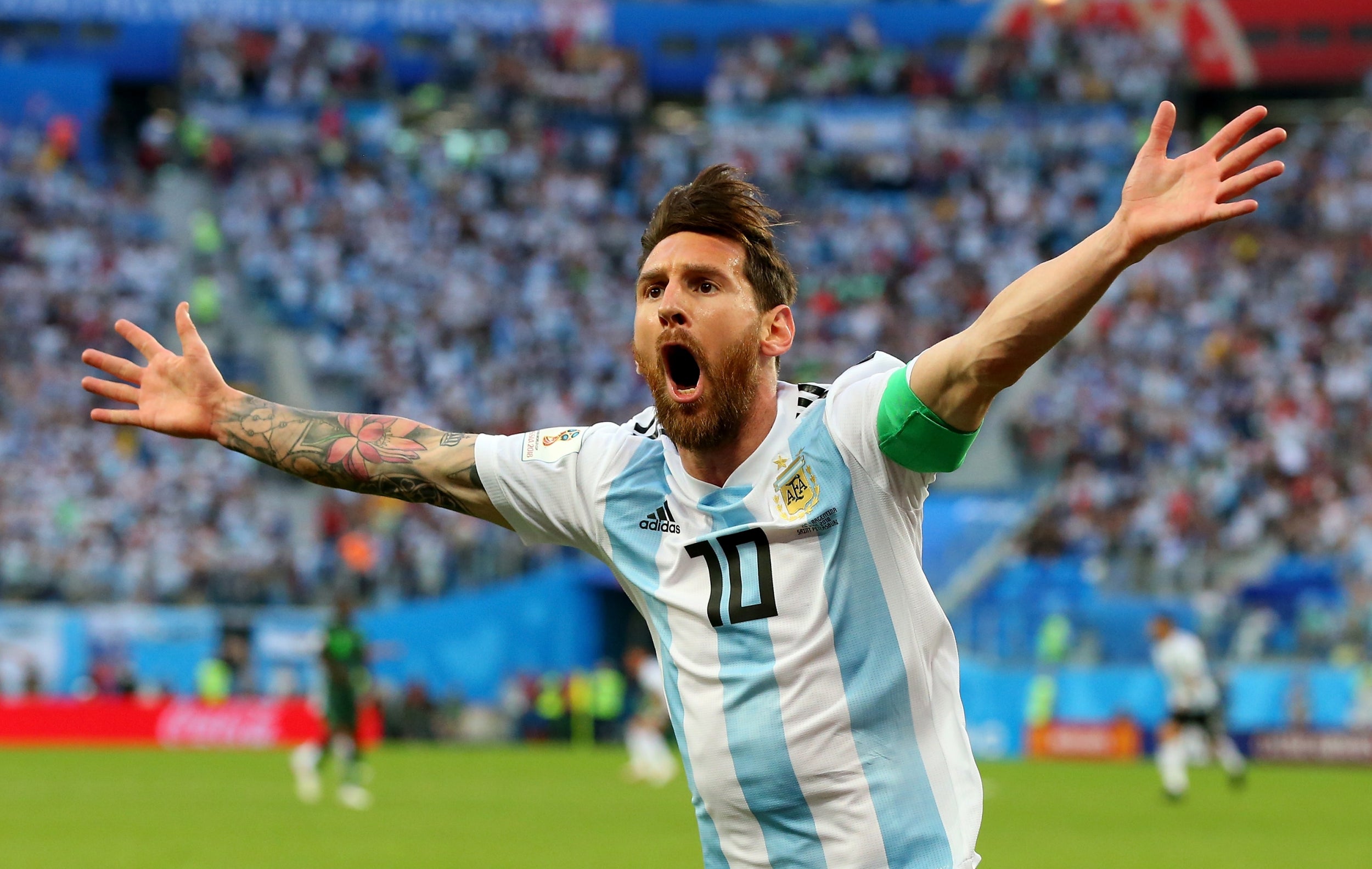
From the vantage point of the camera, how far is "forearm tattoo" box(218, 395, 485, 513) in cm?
450

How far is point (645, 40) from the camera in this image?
4462 centimetres

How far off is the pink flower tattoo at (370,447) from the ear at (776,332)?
1055 mm

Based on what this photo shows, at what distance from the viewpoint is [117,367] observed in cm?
470

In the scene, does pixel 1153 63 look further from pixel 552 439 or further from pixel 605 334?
pixel 552 439

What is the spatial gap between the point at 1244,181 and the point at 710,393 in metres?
1.25

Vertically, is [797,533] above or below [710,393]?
below

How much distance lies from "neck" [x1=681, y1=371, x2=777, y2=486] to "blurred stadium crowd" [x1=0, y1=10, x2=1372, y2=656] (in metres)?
24.4

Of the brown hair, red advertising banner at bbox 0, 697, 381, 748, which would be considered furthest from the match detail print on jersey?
red advertising banner at bbox 0, 697, 381, 748

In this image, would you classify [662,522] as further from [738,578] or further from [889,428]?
[889,428]

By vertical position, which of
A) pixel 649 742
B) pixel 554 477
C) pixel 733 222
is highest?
pixel 733 222

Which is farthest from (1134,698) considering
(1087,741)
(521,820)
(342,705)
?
(521,820)

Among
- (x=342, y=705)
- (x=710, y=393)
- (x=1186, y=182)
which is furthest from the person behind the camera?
(x=342, y=705)

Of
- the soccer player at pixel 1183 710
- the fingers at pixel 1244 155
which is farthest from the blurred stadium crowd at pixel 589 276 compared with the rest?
the fingers at pixel 1244 155

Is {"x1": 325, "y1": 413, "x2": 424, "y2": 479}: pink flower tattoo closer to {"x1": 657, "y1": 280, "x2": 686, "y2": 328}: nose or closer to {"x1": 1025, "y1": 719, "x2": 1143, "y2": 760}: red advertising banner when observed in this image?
{"x1": 657, "y1": 280, "x2": 686, "y2": 328}: nose
